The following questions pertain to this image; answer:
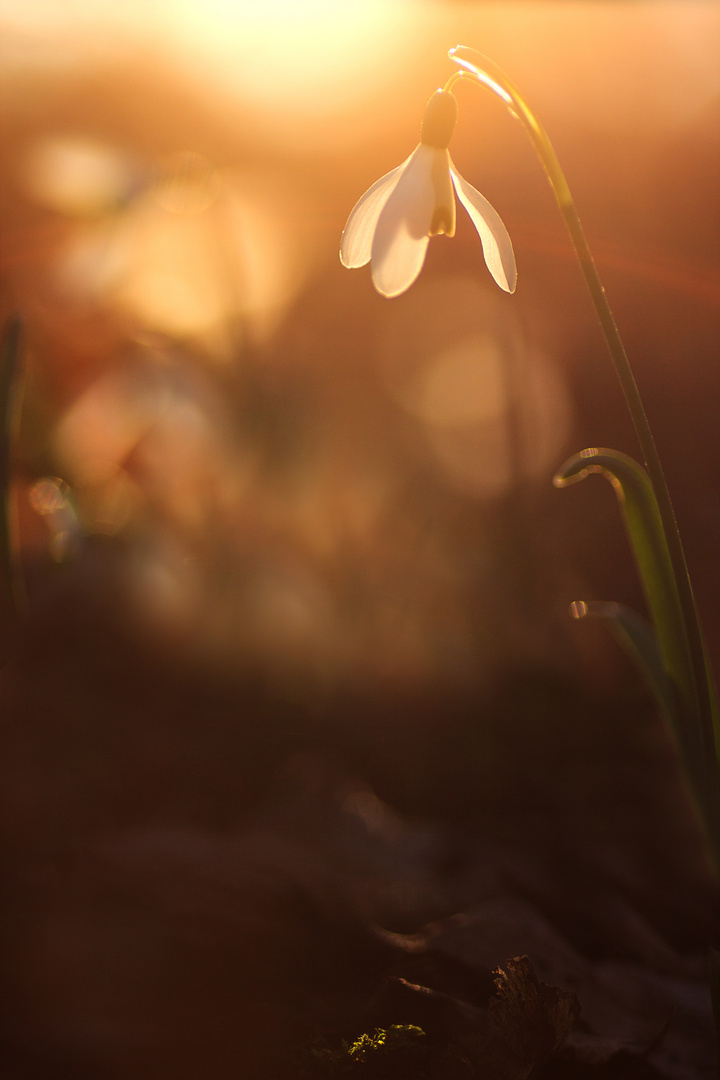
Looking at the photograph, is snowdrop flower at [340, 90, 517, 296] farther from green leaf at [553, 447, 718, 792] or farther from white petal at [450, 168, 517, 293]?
green leaf at [553, 447, 718, 792]

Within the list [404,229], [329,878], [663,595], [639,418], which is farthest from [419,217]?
[329,878]

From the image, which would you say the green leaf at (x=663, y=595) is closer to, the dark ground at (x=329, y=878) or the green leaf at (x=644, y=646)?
the green leaf at (x=644, y=646)

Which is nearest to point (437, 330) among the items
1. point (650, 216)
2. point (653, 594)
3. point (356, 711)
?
point (650, 216)

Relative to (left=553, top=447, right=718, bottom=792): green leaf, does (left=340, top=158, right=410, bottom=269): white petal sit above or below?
above

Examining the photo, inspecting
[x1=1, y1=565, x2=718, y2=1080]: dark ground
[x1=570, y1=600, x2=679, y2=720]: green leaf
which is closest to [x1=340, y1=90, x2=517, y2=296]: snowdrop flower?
[x1=570, y1=600, x2=679, y2=720]: green leaf

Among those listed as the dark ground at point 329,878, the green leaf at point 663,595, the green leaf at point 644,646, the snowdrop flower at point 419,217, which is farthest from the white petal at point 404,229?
the dark ground at point 329,878

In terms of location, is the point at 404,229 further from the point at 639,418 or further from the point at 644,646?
the point at 644,646

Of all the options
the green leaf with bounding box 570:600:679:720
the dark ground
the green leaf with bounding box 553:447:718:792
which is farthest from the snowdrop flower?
the dark ground

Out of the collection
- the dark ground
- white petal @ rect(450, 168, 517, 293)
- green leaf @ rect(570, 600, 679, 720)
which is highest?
white petal @ rect(450, 168, 517, 293)
